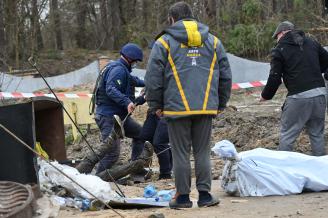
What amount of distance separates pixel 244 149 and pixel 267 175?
4343 millimetres

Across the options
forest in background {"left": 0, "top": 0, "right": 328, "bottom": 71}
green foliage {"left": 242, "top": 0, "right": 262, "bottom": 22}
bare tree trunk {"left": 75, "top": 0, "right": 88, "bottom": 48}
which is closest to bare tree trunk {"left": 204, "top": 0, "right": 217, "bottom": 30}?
forest in background {"left": 0, "top": 0, "right": 328, "bottom": 71}

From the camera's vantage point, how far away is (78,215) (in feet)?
20.7

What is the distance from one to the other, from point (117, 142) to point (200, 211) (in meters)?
2.77

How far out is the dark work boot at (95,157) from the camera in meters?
8.48

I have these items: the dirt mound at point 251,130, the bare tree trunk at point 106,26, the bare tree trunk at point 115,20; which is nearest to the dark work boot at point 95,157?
the dirt mound at point 251,130

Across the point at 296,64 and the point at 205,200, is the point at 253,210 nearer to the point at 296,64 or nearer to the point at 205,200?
the point at 205,200

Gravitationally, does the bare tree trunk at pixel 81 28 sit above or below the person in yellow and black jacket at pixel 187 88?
below

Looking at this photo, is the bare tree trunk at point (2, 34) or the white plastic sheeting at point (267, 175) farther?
the bare tree trunk at point (2, 34)

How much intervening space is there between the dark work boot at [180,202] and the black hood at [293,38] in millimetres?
2734

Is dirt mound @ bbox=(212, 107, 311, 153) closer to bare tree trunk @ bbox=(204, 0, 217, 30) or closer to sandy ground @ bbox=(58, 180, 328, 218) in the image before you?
sandy ground @ bbox=(58, 180, 328, 218)

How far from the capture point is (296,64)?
8.40m

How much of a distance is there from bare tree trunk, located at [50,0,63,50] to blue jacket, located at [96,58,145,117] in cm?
2625

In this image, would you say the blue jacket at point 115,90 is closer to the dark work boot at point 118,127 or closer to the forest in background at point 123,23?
the dark work boot at point 118,127

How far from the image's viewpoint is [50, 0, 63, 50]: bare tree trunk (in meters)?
35.0
